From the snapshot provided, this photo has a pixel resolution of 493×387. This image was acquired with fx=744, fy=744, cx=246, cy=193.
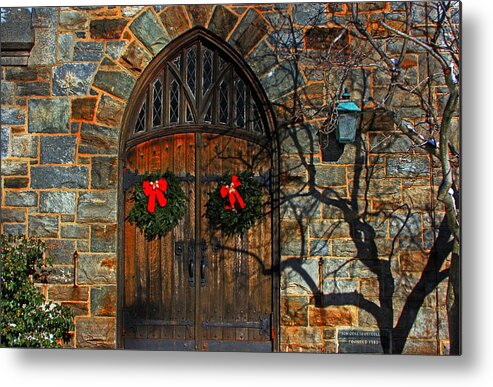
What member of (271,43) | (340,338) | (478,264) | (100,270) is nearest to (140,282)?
(100,270)

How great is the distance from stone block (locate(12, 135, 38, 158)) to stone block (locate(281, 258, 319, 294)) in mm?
1829

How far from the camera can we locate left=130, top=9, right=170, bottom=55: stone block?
16.4ft

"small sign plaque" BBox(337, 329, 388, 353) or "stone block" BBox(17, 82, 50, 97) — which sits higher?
"stone block" BBox(17, 82, 50, 97)

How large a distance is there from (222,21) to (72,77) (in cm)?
108

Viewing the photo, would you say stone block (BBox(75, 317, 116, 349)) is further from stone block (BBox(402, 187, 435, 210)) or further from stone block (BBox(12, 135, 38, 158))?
stone block (BBox(402, 187, 435, 210))

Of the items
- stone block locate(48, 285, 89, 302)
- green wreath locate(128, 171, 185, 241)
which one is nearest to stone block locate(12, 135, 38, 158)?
green wreath locate(128, 171, 185, 241)

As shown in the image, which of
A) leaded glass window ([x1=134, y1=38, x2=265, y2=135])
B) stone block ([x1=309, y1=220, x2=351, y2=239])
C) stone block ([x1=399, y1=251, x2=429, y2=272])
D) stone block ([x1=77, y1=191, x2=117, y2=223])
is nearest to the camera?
stone block ([x1=399, y1=251, x2=429, y2=272])

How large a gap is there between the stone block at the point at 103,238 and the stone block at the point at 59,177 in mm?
304

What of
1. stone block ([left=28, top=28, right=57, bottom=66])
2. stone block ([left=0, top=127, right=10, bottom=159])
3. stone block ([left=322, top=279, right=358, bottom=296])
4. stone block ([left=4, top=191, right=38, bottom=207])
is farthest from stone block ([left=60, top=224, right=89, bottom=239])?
stone block ([left=322, top=279, right=358, bottom=296])

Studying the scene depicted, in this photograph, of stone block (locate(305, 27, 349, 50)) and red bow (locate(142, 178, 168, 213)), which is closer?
stone block (locate(305, 27, 349, 50))

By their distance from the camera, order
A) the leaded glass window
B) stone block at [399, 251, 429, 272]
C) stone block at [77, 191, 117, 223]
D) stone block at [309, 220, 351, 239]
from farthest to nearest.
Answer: the leaded glass window → stone block at [77, 191, 117, 223] → stone block at [309, 220, 351, 239] → stone block at [399, 251, 429, 272]

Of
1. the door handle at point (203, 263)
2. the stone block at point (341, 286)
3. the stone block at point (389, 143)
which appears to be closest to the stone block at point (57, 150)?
the door handle at point (203, 263)

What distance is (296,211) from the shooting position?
4949 mm

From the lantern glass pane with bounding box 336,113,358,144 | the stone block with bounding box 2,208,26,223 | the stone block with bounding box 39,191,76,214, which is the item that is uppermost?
the lantern glass pane with bounding box 336,113,358,144
